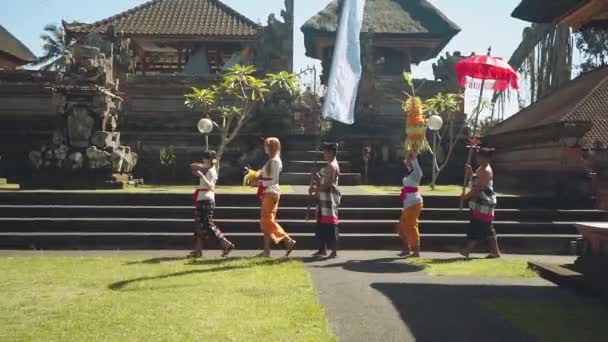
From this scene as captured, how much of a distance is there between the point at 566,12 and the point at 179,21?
22.1m

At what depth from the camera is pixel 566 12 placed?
5.81 m

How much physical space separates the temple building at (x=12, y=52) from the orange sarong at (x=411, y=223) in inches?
1110

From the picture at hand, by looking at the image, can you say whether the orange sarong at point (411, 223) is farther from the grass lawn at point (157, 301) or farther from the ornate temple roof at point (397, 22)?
the ornate temple roof at point (397, 22)

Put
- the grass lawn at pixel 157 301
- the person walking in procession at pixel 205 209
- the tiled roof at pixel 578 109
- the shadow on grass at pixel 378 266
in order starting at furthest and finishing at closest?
the tiled roof at pixel 578 109, the person walking in procession at pixel 205 209, the shadow on grass at pixel 378 266, the grass lawn at pixel 157 301

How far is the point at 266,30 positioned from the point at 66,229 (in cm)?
1304

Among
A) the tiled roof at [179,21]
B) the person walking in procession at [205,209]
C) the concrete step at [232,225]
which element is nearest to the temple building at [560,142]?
the concrete step at [232,225]

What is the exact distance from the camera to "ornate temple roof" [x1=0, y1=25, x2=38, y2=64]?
3047cm

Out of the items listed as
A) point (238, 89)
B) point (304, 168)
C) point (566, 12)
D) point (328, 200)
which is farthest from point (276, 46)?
point (566, 12)

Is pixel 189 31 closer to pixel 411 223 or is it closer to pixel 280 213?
pixel 280 213

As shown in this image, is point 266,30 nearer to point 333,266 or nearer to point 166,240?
point 166,240

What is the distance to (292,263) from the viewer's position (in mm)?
7344

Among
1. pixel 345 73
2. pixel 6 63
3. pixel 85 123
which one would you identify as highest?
pixel 6 63

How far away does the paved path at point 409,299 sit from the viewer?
14.2 feet

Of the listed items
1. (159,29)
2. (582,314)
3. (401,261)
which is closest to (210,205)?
(401,261)
